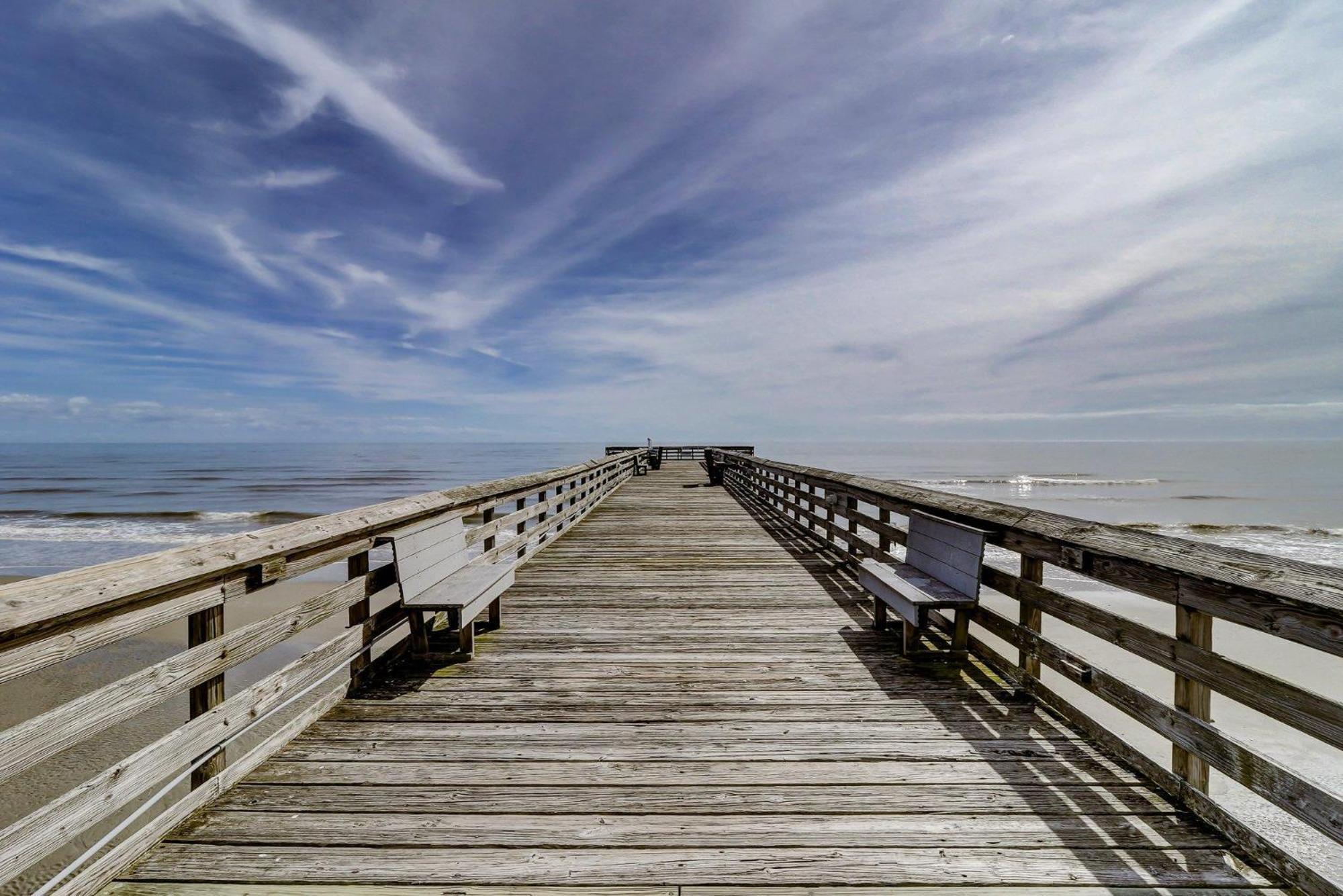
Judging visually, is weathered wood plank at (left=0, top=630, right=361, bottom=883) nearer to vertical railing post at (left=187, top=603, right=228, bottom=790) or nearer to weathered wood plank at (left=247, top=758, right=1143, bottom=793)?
vertical railing post at (left=187, top=603, right=228, bottom=790)

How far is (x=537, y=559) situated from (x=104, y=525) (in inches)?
856

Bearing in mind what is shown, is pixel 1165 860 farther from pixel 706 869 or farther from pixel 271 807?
pixel 271 807

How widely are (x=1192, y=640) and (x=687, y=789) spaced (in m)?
2.03

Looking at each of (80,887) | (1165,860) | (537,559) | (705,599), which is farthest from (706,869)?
(537,559)

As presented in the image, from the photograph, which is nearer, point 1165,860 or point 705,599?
point 1165,860

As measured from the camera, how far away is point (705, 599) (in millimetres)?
5031

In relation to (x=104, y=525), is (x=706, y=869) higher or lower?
higher

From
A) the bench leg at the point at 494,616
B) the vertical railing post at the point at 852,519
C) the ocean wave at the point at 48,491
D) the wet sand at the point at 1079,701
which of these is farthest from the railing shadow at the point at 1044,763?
the ocean wave at the point at 48,491

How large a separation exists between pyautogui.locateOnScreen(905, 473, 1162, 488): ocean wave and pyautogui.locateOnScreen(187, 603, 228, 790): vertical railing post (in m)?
38.5

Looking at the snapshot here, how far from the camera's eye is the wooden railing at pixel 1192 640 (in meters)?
1.71

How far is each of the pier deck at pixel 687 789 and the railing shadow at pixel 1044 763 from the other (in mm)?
10

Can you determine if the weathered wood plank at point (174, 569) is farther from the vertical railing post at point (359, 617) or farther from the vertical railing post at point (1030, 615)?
the vertical railing post at point (1030, 615)

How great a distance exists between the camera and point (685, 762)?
2.54 metres

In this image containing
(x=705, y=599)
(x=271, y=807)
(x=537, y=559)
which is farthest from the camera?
(x=537, y=559)
